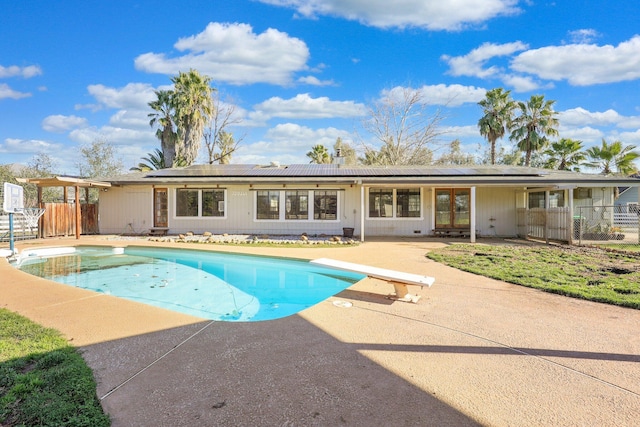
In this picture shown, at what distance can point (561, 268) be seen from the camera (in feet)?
24.6

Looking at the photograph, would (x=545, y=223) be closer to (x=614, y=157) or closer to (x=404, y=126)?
(x=614, y=157)

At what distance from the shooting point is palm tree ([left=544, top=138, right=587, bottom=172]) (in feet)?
74.8

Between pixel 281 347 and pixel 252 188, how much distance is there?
12.3m

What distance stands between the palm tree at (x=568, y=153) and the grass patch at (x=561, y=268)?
52.0 ft

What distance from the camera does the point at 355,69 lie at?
25.5m

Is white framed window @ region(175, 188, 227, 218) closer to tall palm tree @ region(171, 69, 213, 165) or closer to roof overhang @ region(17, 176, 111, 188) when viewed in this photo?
roof overhang @ region(17, 176, 111, 188)

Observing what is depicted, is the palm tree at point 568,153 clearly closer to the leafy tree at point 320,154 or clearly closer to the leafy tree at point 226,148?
the leafy tree at point 320,154

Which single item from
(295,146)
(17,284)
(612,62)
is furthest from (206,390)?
(295,146)

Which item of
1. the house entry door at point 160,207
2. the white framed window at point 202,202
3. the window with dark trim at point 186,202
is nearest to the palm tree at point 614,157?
the white framed window at point 202,202

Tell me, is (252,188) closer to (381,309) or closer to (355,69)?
(381,309)

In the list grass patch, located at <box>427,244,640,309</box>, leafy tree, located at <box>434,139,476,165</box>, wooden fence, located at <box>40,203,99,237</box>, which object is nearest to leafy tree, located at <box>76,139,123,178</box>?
wooden fence, located at <box>40,203,99,237</box>

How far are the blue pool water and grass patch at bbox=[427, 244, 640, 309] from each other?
9.90 ft

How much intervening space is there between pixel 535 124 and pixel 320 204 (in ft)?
63.2

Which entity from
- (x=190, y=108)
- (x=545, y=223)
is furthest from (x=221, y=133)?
(x=545, y=223)
